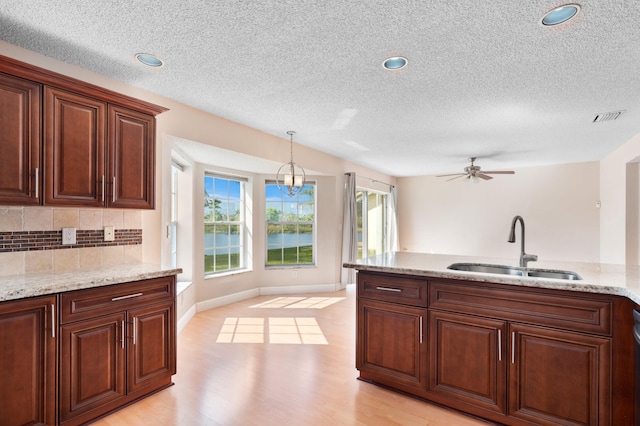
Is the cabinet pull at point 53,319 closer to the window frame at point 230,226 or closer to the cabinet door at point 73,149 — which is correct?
the cabinet door at point 73,149

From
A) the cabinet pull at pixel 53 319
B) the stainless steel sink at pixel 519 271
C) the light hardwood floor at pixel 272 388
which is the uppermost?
the stainless steel sink at pixel 519 271

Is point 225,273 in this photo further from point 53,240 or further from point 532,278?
point 532,278

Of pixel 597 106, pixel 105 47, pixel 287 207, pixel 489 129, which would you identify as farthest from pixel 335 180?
pixel 105 47

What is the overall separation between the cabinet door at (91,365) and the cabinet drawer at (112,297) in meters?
0.06

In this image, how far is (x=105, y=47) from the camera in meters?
2.27

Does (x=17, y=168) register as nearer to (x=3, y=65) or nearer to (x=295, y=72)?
(x=3, y=65)

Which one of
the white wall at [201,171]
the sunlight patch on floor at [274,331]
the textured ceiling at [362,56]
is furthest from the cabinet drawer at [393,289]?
the white wall at [201,171]

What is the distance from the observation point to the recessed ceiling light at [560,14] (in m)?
1.79

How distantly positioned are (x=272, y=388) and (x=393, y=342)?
100 cm

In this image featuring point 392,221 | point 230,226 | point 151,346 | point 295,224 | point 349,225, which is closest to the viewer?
point 151,346

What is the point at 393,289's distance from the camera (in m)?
2.54

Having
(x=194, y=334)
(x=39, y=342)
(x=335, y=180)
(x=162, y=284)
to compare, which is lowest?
(x=194, y=334)

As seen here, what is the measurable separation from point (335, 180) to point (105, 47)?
4.32m

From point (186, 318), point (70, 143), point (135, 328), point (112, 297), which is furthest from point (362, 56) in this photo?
point (186, 318)
